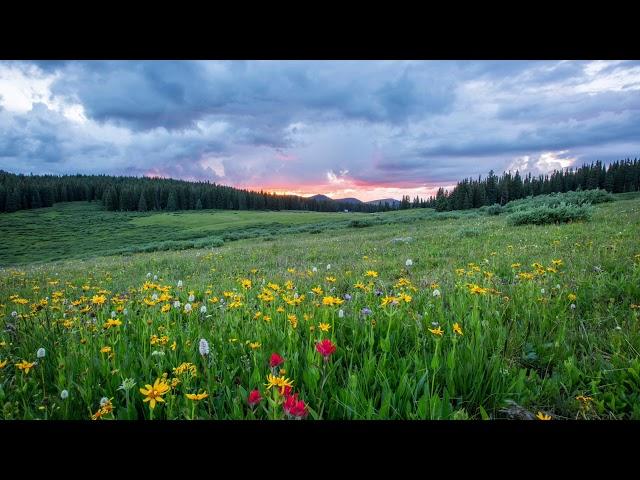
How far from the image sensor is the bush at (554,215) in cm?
1351

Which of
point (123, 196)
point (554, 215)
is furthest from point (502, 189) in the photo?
point (123, 196)

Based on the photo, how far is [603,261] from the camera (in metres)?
5.30

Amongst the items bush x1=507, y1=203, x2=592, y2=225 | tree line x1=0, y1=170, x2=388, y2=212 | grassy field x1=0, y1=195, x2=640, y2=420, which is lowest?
grassy field x1=0, y1=195, x2=640, y2=420

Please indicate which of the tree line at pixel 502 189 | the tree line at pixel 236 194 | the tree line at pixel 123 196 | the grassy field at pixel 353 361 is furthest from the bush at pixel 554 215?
the tree line at pixel 502 189

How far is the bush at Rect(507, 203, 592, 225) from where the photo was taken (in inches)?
532

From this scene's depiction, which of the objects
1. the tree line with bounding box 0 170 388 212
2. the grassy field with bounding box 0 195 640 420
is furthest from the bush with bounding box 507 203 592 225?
the tree line with bounding box 0 170 388 212

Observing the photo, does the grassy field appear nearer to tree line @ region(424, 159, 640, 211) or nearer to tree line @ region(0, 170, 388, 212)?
tree line @ region(0, 170, 388, 212)

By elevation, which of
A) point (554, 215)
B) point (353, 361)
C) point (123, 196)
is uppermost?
point (123, 196)

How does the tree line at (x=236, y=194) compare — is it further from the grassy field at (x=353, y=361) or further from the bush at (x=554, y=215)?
the grassy field at (x=353, y=361)

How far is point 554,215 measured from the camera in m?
14.1

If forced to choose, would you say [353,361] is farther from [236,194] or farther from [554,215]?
[236,194]
